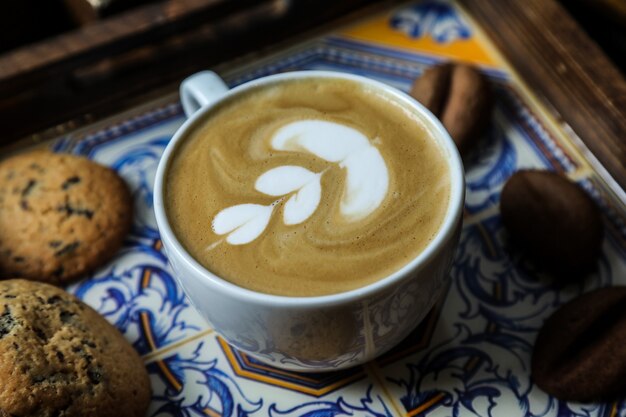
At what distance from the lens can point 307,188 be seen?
25.7 inches

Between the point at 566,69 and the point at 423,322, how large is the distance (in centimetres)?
35

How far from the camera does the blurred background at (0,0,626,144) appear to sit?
893 mm

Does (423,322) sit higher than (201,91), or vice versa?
(201,91)

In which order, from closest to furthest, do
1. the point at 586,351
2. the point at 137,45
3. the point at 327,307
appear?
the point at 327,307 → the point at 586,351 → the point at 137,45

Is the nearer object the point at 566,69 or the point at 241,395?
the point at 241,395

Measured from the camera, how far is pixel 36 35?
1.08 metres

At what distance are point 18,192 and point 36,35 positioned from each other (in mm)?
353

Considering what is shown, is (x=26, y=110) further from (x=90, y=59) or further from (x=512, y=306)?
(x=512, y=306)

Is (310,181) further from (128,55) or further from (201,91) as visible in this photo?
(128,55)

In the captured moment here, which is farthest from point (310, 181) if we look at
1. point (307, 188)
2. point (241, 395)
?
point (241, 395)

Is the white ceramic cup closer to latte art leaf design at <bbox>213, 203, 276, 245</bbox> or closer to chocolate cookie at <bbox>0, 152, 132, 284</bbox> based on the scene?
latte art leaf design at <bbox>213, 203, 276, 245</bbox>

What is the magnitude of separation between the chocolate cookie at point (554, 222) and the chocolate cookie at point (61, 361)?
0.41 metres

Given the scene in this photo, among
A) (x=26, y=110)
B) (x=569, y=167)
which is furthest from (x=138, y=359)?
(x=569, y=167)

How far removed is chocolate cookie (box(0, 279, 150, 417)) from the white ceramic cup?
10 centimetres
